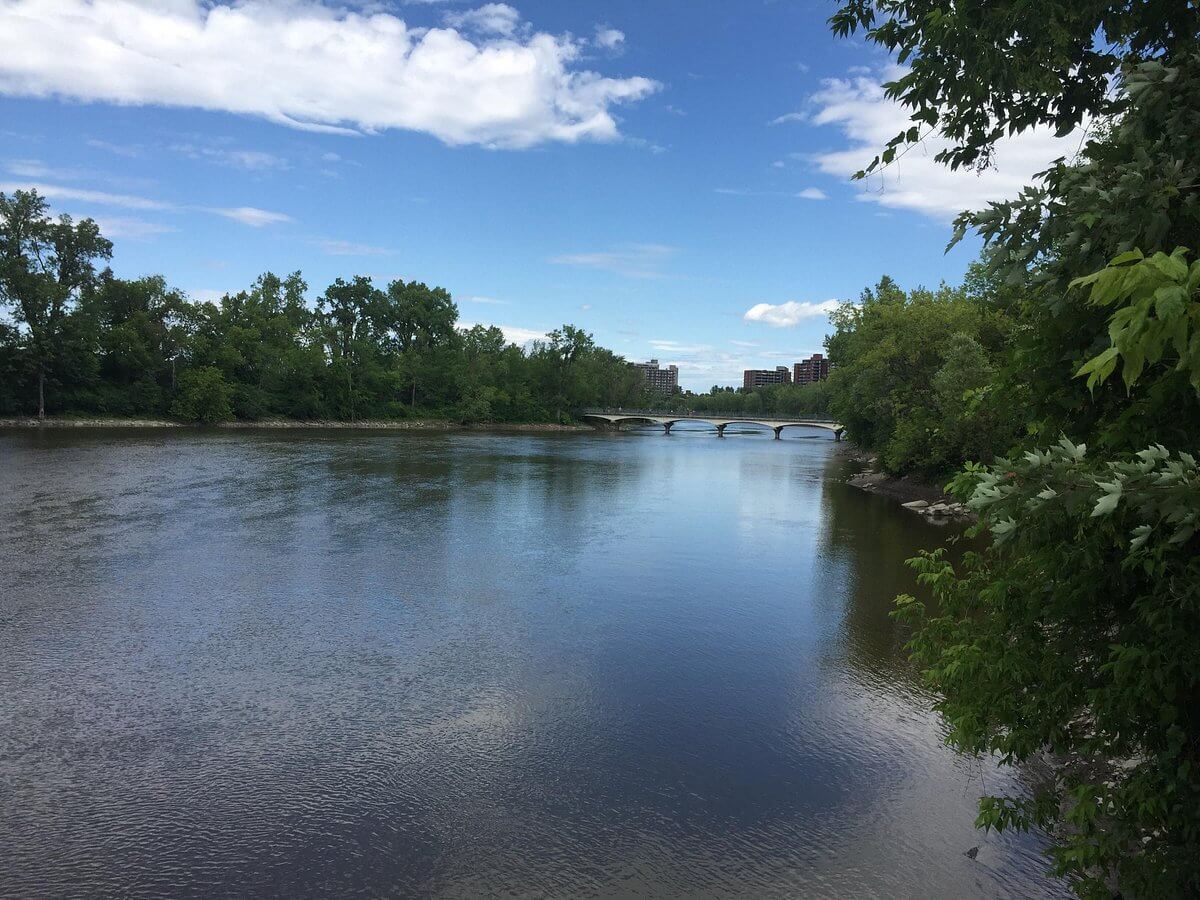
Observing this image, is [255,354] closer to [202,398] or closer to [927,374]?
[202,398]

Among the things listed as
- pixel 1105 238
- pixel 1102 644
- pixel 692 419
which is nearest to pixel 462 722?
pixel 1102 644

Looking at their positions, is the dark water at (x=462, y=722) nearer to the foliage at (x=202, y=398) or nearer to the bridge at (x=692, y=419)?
the foliage at (x=202, y=398)

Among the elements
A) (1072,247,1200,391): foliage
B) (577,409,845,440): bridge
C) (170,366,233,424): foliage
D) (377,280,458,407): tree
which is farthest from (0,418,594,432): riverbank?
(1072,247,1200,391): foliage

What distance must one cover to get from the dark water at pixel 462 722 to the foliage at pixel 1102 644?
11.6 feet

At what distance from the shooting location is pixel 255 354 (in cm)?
9762

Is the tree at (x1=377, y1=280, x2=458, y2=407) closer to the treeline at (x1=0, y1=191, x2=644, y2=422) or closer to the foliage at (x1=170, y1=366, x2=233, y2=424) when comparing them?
the treeline at (x1=0, y1=191, x2=644, y2=422)

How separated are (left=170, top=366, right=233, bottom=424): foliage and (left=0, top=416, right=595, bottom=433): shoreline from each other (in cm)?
118

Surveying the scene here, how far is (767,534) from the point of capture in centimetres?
2895

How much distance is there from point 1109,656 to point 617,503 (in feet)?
102

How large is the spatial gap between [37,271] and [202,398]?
65.2 ft

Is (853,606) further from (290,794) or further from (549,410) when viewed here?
(549,410)

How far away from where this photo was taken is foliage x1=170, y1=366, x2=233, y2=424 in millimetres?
84812

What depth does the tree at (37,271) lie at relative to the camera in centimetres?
7275

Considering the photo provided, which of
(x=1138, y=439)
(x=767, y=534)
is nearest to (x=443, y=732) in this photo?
(x=1138, y=439)
